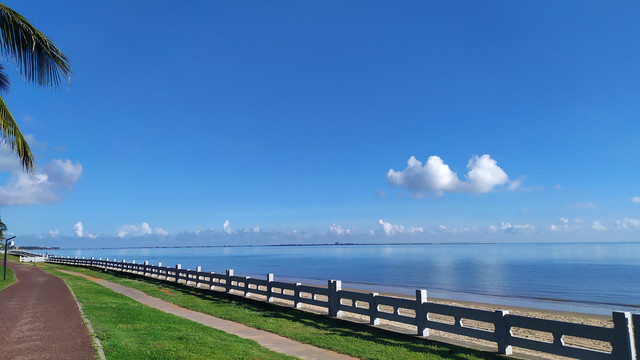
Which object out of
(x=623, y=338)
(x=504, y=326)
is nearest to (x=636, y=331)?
(x=623, y=338)

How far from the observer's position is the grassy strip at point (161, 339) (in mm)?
8258

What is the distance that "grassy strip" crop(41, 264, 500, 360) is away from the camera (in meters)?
9.17

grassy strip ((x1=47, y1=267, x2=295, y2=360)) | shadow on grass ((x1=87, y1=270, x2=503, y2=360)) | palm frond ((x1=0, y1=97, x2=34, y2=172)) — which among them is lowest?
shadow on grass ((x1=87, y1=270, x2=503, y2=360))

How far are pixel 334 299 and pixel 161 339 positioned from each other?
592cm

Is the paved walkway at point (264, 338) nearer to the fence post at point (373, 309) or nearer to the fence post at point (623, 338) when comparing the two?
the fence post at point (373, 309)

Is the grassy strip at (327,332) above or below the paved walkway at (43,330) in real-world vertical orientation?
below

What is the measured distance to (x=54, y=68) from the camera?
24.3ft

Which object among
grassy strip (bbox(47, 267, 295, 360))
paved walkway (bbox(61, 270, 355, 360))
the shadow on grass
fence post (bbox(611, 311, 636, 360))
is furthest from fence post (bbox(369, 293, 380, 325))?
fence post (bbox(611, 311, 636, 360))

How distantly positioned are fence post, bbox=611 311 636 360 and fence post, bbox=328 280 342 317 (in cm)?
784

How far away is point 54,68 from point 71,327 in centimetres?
→ 733

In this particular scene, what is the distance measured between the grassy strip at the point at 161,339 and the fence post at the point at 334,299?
4033 millimetres

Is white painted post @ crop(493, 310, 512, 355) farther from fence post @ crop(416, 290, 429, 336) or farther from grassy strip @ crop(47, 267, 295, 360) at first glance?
grassy strip @ crop(47, 267, 295, 360)

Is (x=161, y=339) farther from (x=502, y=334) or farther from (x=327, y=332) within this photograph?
(x=502, y=334)

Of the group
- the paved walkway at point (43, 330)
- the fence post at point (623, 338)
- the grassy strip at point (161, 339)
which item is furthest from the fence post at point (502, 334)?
the paved walkway at point (43, 330)
